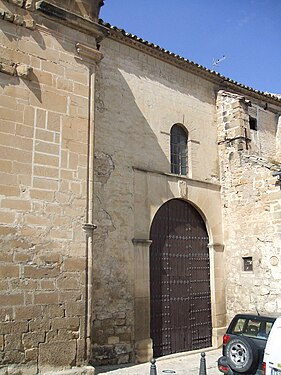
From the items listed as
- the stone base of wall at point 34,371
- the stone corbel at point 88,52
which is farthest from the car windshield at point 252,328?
the stone corbel at point 88,52

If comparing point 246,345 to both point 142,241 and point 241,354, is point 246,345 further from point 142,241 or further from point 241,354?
point 142,241

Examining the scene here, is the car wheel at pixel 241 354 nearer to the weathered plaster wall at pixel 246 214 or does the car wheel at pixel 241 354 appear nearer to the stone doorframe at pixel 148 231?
the stone doorframe at pixel 148 231

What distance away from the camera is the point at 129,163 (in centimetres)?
977

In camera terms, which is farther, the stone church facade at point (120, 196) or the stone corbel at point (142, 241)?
the stone corbel at point (142, 241)

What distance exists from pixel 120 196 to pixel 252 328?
13.2 feet

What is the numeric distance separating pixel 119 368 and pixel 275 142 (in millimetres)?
8555

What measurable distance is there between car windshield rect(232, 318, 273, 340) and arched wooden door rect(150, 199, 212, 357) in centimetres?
299

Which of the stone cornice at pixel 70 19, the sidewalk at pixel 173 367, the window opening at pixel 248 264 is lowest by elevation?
the sidewalk at pixel 173 367

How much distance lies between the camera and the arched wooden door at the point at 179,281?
32.1ft

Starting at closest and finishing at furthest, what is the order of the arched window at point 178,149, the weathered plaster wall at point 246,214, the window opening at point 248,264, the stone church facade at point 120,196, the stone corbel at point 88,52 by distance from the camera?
the stone church facade at point 120,196
the stone corbel at point 88,52
the weathered plaster wall at point 246,214
the window opening at point 248,264
the arched window at point 178,149

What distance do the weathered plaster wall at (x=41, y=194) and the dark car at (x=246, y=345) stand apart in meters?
2.39

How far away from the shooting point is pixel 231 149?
11695 millimetres

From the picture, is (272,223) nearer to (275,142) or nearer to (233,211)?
(233,211)

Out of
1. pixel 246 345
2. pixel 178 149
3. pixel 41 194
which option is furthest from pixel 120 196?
pixel 246 345
